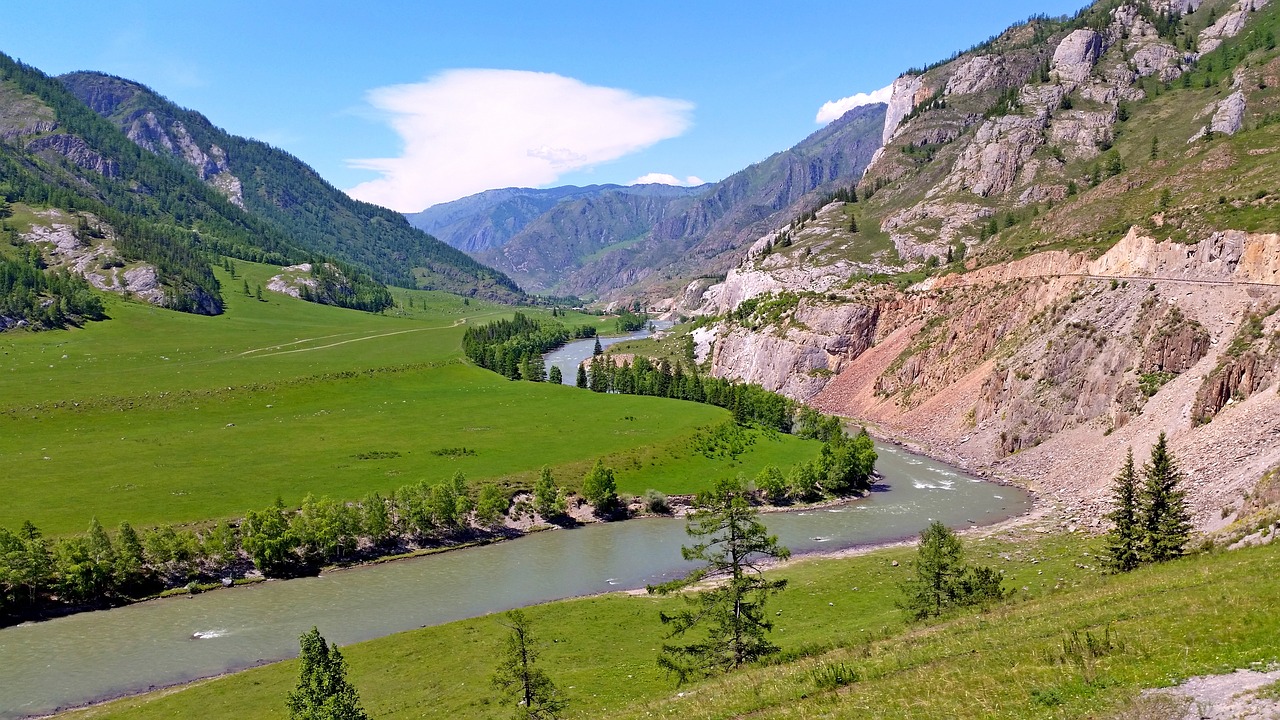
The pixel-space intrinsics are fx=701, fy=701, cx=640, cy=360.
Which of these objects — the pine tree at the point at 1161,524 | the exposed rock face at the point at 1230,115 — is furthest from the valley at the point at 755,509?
the exposed rock face at the point at 1230,115

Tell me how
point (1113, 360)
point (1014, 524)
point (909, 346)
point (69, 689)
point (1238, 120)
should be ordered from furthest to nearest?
point (1238, 120) → point (909, 346) → point (1113, 360) → point (1014, 524) → point (69, 689)

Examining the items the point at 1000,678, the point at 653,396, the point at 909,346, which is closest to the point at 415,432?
the point at 653,396

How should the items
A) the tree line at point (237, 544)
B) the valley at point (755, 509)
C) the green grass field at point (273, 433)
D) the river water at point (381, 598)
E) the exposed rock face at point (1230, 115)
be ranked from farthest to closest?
1. the exposed rock face at point (1230, 115)
2. the green grass field at point (273, 433)
3. the tree line at point (237, 544)
4. the river water at point (381, 598)
5. the valley at point (755, 509)

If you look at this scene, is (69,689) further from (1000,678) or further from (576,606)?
(1000,678)

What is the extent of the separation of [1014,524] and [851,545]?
17.9 m

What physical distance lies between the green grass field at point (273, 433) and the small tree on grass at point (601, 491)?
5973 millimetres

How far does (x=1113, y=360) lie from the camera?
95.4 metres

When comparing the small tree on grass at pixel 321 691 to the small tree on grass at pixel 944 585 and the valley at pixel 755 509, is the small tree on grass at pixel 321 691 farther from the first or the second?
the small tree on grass at pixel 944 585

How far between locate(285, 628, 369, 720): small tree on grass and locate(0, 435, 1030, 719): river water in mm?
26238

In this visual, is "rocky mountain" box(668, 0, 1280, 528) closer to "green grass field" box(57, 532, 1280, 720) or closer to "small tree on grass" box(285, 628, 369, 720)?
"green grass field" box(57, 532, 1280, 720)

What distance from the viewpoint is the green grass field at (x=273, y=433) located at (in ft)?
278

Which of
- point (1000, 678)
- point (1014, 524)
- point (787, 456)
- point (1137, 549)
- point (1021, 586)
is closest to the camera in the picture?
point (1000, 678)

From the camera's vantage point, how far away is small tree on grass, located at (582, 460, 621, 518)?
9000 centimetres

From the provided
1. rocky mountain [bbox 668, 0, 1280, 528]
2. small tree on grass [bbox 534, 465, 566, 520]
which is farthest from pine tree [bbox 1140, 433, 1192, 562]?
small tree on grass [bbox 534, 465, 566, 520]
